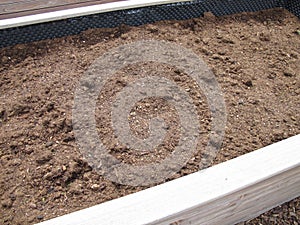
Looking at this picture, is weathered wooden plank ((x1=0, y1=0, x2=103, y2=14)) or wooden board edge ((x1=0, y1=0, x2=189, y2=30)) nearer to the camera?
wooden board edge ((x1=0, y1=0, x2=189, y2=30))

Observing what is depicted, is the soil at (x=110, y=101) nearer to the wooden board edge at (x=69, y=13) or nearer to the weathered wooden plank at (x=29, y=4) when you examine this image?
the wooden board edge at (x=69, y=13)

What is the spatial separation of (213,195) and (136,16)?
1162mm

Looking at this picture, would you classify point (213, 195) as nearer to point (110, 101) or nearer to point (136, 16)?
point (110, 101)

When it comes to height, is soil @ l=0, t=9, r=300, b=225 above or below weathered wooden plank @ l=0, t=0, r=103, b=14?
below

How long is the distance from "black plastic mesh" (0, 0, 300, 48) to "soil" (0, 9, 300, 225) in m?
0.04

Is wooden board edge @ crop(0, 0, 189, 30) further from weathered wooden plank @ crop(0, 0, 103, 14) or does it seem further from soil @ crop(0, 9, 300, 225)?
weathered wooden plank @ crop(0, 0, 103, 14)

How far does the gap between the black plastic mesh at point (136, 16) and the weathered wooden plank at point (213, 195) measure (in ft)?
3.44

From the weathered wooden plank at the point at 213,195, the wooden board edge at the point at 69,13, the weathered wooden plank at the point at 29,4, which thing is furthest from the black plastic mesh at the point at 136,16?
the weathered wooden plank at the point at 213,195

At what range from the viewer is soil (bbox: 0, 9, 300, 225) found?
4.18ft

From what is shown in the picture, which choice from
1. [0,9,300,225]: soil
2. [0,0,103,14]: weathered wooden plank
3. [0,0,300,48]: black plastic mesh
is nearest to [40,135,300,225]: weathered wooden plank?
[0,9,300,225]: soil

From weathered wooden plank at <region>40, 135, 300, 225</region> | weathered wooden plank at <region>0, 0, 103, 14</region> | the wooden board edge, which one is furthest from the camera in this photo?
weathered wooden plank at <region>0, 0, 103, 14</region>

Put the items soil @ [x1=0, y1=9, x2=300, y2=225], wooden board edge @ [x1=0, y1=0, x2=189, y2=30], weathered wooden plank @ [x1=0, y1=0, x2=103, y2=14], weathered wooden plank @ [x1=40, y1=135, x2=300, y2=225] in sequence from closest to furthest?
weathered wooden plank @ [x1=40, y1=135, x2=300, y2=225] < soil @ [x1=0, y1=9, x2=300, y2=225] < wooden board edge @ [x1=0, y1=0, x2=189, y2=30] < weathered wooden plank @ [x1=0, y1=0, x2=103, y2=14]

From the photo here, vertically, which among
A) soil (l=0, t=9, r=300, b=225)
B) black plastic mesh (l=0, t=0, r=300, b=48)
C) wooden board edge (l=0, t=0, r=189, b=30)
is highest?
wooden board edge (l=0, t=0, r=189, b=30)

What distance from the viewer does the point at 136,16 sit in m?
1.88
